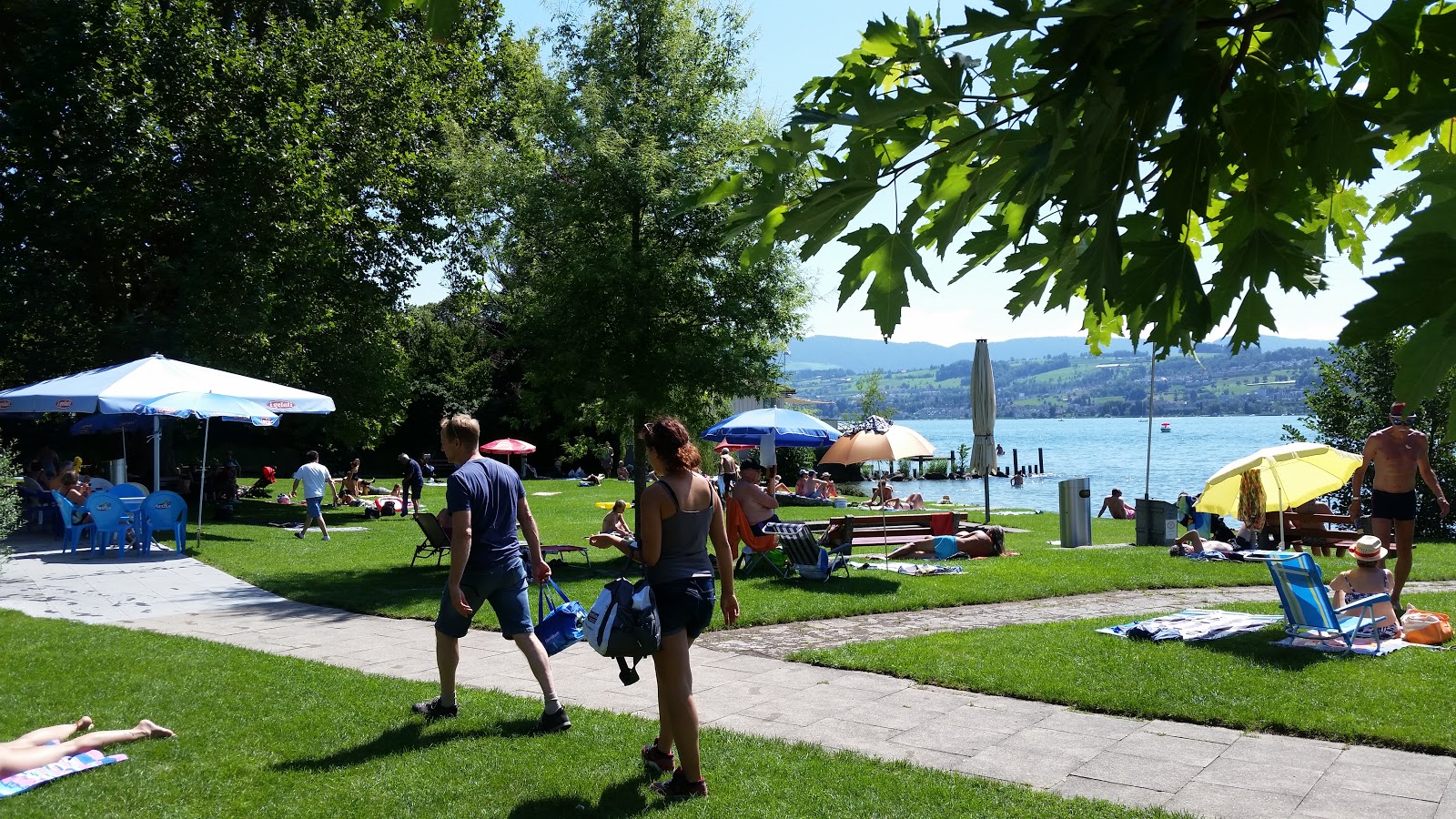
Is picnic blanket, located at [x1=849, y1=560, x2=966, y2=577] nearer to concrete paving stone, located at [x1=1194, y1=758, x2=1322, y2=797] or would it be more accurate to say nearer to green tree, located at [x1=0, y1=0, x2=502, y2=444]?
concrete paving stone, located at [x1=1194, y1=758, x2=1322, y2=797]

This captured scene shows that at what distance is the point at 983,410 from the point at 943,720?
16.3m

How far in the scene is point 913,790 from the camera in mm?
5074

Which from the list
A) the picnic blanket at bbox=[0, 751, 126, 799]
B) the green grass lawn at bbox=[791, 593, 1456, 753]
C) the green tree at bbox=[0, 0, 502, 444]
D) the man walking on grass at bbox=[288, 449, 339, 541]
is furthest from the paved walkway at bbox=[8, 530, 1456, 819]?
the green tree at bbox=[0, 0, 502, 444]

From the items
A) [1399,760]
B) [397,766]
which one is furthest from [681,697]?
[1399,760]

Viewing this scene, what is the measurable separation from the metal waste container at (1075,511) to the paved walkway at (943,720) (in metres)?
5.91

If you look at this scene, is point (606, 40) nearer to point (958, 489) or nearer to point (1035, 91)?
point (1035, 91)

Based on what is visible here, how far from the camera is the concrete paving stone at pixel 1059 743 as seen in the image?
578 centimetres

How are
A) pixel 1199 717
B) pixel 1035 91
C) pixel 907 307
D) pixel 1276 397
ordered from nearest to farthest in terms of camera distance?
pixel 1035 91
pixel 907 307
pixel 1199 717
pixel 1276 397

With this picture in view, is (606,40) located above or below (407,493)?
above

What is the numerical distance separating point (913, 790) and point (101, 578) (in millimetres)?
12694

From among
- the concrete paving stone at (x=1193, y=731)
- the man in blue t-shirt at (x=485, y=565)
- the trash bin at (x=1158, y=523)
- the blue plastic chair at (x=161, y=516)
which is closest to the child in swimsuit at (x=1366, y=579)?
the concrete paving stone at (x=1193, y=731)

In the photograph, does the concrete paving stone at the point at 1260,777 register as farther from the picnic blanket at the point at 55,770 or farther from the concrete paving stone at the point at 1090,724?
the picnic blanket at the point at 55,770

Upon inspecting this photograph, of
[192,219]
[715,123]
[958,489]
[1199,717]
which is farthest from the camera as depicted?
[958,489]

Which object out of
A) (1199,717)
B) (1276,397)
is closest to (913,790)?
(1199,717)
